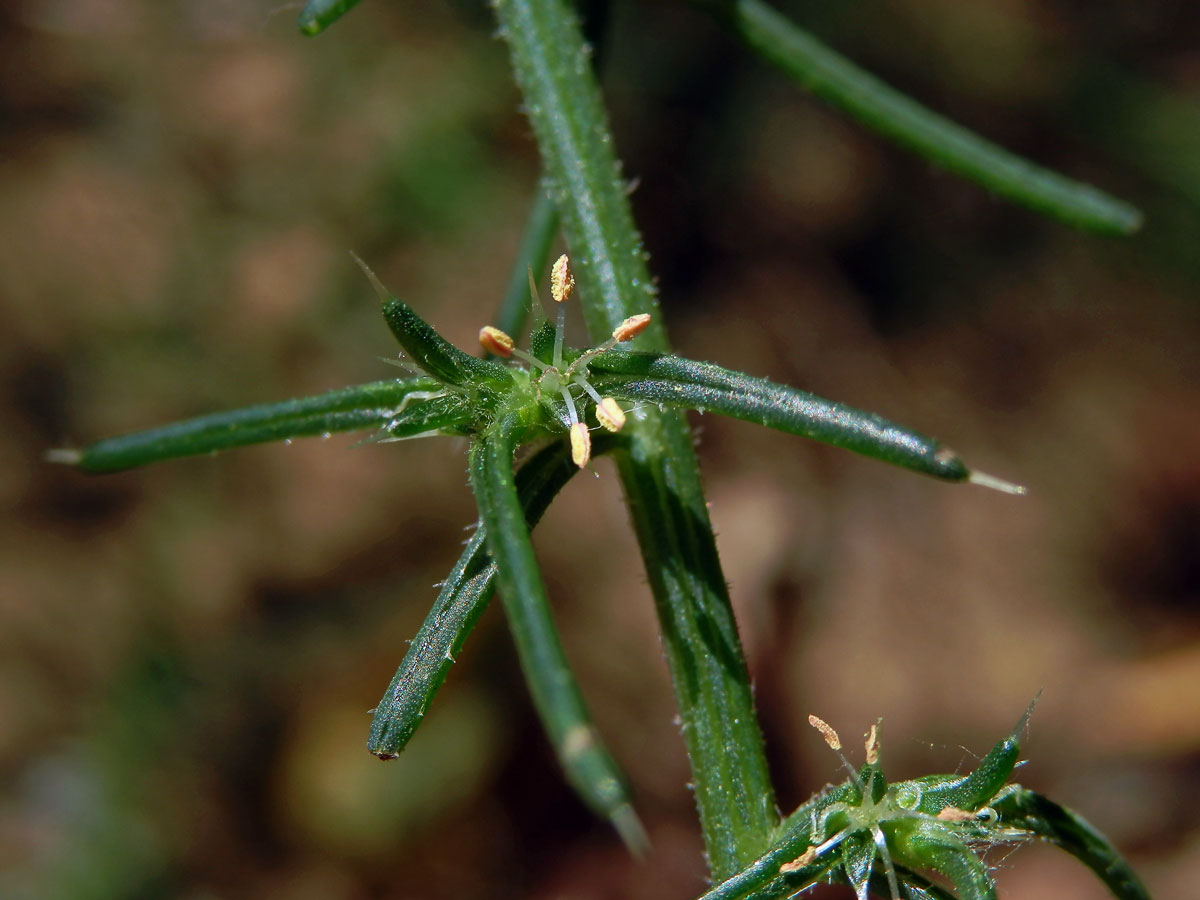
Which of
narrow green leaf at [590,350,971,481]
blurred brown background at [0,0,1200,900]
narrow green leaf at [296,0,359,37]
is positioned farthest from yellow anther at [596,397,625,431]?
blurred brown background at [0,0,1200,900]

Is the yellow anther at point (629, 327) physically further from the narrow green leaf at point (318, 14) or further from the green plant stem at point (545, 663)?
the narrow green leaf at point (318, 14)

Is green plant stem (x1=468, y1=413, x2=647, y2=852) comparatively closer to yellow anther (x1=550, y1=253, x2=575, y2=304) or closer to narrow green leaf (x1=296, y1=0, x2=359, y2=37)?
yellow anther (x1=550, y1=253, x2=575, y2=304)

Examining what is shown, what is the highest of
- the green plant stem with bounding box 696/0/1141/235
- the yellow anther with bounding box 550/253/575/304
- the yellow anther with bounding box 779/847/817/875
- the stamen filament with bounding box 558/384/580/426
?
the green plant stem with bounding box 696/0/1141/235

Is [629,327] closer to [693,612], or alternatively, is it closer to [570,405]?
[570,405]

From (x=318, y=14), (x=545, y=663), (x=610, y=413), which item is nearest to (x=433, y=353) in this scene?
(x=610, y=413)

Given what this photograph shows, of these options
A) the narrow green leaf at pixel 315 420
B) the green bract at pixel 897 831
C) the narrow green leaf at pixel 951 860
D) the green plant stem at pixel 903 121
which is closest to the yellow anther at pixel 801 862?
the green bract at pixel 897 831

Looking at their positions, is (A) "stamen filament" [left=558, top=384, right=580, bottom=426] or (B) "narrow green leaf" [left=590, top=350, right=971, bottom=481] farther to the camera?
(A) "stamen filament" [left=558, top=384, right=580, bottom=426]
